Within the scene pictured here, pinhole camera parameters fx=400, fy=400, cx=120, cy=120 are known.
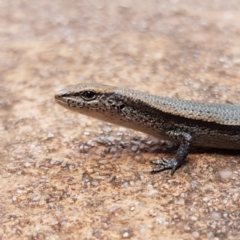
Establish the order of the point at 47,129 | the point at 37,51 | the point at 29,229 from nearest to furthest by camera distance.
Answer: the point at 29,229 < the point at 47,129 < the point at 37,51

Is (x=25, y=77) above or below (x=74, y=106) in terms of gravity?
below

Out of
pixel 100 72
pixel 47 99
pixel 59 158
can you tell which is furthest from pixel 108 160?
pixel 100 72

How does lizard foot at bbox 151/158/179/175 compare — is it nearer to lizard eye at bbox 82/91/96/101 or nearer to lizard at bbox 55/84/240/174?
lizard at bbox 55/84/240/174

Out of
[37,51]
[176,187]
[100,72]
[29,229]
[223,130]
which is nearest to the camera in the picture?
[29,229]

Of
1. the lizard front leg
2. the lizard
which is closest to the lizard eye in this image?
the lizard

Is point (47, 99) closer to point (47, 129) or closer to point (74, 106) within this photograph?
point (47, 129)

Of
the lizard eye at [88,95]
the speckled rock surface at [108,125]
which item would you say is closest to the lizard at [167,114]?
the lizard eye at [88,95]

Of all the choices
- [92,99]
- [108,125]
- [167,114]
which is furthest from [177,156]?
[108,125]
